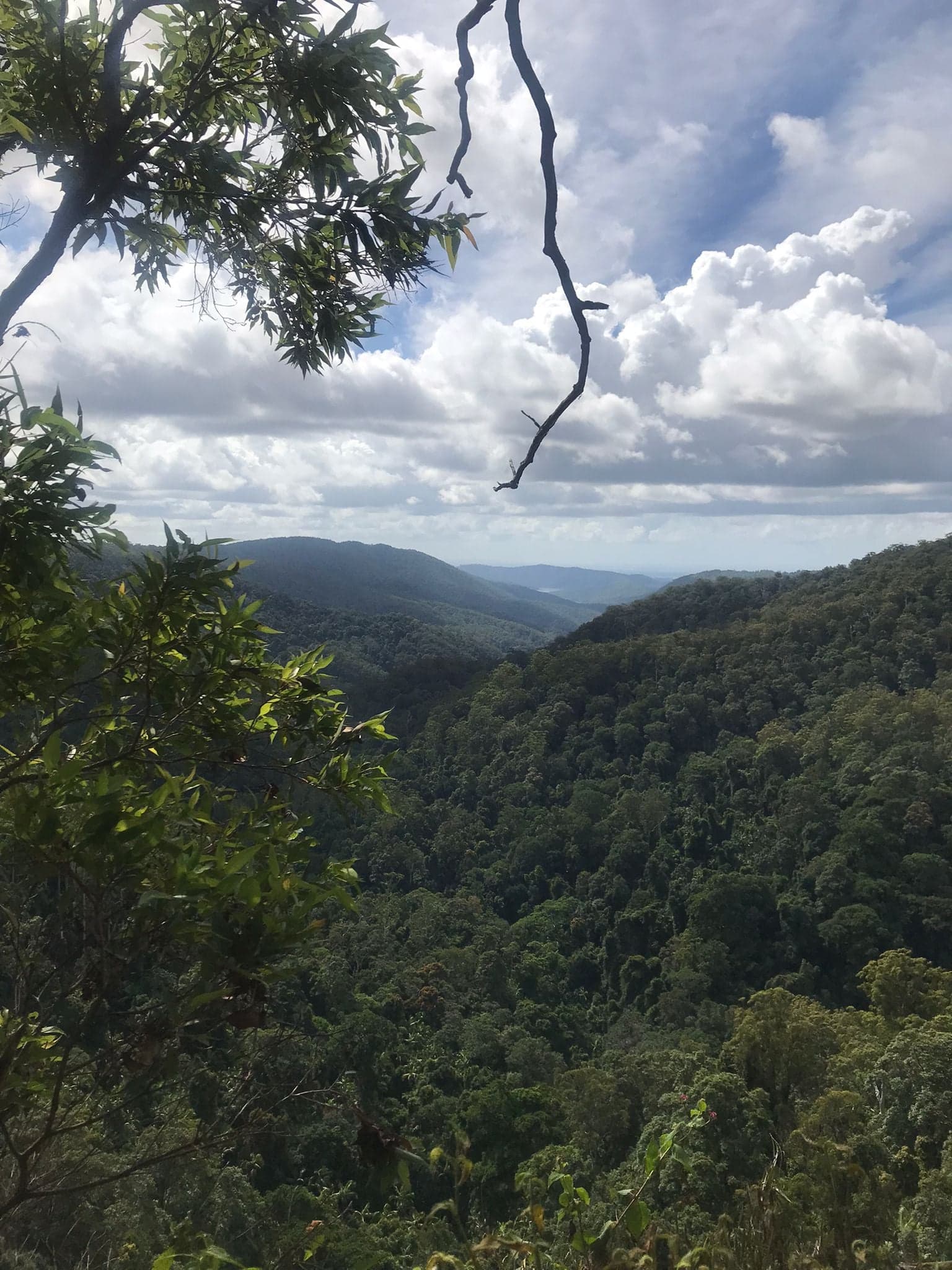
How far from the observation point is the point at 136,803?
1.34m

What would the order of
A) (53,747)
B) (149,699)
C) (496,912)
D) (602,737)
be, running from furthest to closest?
(602,737)
(496,912)
(149,699)
(53,747)

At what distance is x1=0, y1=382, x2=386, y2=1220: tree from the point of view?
1.29m

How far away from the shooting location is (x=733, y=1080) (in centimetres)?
1524

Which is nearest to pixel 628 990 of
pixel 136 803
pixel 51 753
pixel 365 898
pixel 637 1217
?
pixel 365 898

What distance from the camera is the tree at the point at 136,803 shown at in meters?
1.29

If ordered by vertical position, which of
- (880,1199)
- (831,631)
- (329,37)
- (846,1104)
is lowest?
(846,1104)

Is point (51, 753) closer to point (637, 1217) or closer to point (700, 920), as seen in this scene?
point (637, 1217)

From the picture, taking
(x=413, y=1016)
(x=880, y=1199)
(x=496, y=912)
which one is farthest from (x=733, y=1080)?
(x=496, y=912)

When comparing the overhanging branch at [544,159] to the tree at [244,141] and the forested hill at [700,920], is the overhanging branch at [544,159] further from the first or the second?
the forested hill at [700,920]

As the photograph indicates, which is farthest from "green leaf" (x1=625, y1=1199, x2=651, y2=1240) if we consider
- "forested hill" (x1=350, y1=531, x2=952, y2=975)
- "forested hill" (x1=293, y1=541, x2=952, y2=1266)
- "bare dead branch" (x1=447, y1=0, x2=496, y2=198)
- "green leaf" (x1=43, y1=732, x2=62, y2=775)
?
"forested hill" (x1=350, y1=531, x2=952, y2=975)

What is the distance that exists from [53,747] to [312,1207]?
62.6 feet

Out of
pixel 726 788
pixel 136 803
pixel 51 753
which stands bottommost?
pixel 726 788

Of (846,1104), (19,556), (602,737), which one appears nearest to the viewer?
(19,556)

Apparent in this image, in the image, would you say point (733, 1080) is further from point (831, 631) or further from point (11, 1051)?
point (831, 631)
